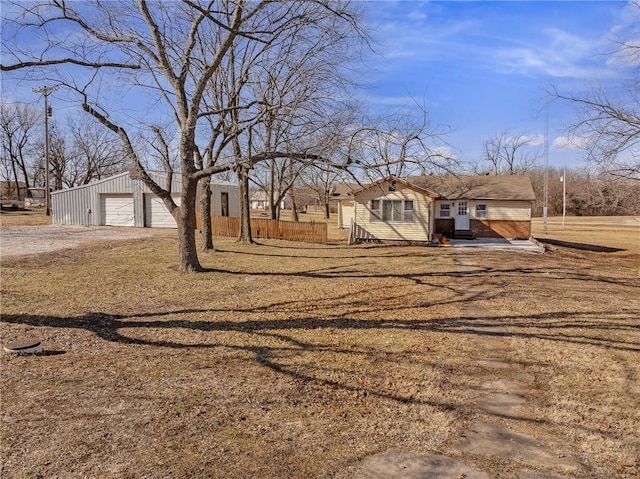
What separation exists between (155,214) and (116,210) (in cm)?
255

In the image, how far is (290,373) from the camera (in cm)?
479

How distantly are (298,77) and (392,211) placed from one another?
953 centimetres

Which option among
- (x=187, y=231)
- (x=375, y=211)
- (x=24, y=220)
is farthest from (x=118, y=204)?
(x=187, y=231)

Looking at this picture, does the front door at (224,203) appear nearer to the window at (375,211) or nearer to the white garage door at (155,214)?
the white garage door at (155,214)

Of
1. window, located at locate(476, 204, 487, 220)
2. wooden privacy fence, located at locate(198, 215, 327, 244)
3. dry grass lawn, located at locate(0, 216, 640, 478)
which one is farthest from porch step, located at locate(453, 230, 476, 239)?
dry grass lawn, located at locate(0, 216, 640, 478)

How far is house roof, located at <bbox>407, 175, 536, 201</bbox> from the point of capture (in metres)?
23.7

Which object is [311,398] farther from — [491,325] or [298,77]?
[298,77]

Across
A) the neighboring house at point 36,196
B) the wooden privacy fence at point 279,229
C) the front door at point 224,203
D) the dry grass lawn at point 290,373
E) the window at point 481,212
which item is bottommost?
the dry grass lawn at point 290,373

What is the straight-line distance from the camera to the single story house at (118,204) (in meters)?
26.7

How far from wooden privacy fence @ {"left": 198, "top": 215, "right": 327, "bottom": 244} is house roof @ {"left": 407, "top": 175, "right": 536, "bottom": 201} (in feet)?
18.6

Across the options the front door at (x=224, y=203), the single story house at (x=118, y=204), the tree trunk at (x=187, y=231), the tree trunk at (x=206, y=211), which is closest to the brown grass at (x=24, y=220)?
the single story house at (x=118, y=204)

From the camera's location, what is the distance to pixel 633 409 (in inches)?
161

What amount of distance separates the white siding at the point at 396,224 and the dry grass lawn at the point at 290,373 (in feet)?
35.6

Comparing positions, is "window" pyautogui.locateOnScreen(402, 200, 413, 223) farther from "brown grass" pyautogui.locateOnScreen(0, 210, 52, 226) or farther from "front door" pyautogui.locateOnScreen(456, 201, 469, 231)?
"brown grass" pyautogui.locateOnScreen(0, 210, 52, 226)
